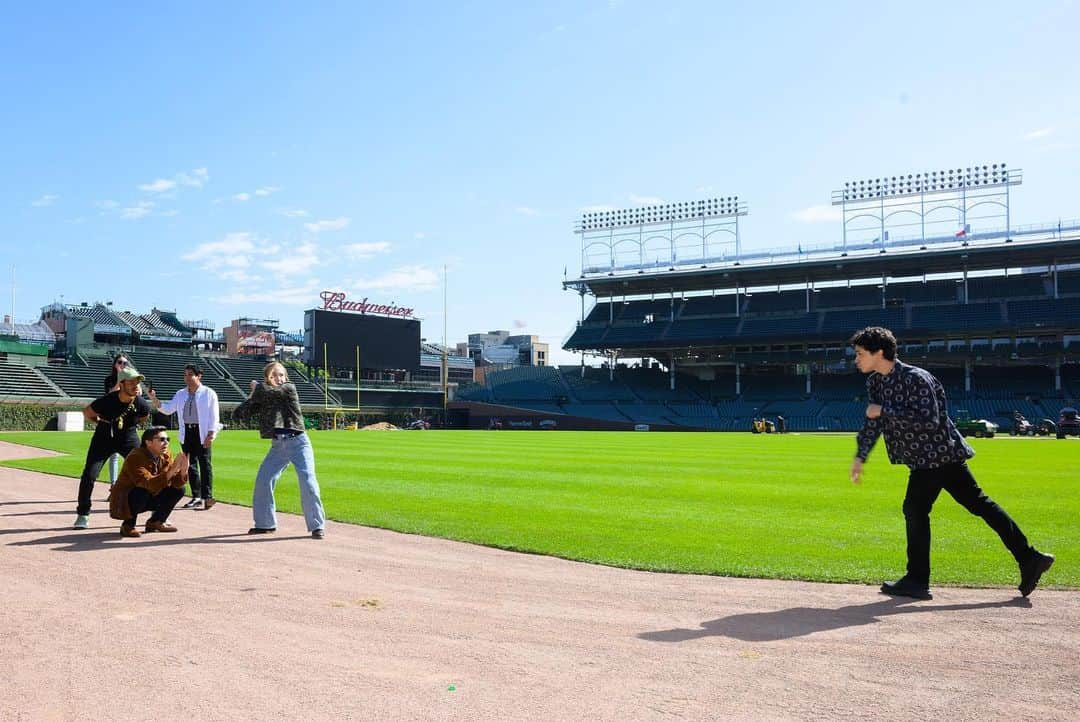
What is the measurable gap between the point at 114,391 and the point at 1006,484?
584 inches

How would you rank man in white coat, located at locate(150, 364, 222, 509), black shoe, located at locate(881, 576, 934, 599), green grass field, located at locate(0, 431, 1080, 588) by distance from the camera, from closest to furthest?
black shoe, located at locate(881, 576, 934, 599) < green grass field, located at locate(0, 431, 1080, 588) < man in white coat, located at locate(150, 364, 222, 509)

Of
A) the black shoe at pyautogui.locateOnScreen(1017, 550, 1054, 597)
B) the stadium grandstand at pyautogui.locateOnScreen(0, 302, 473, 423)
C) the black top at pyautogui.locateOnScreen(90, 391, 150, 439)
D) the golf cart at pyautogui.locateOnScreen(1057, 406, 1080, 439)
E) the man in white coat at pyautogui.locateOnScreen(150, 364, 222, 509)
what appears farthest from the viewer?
the stadium grandstand at pyautogui.locateOnScreen(0, 302, 473, 423)

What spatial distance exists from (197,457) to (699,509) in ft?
24.2

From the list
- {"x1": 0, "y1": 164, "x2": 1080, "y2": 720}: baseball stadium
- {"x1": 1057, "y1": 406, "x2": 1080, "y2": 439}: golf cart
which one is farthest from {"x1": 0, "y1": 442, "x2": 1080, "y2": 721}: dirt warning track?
{"x1": 1057, "y1": 406, "x2": 1080, "y2": 439}: golf cart

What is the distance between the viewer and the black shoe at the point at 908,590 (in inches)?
248

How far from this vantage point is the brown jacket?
9250mm

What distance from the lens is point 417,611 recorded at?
6008mm

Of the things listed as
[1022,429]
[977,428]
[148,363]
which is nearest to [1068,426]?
[977,428]

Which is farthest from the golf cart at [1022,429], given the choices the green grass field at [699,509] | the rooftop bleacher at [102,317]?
the rooftop bleacher at [102,317]

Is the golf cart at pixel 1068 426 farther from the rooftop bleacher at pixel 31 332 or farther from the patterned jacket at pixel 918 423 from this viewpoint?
the rooftop bleacher at pixel 31 332

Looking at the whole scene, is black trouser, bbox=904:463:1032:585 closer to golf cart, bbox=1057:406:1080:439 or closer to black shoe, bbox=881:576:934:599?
black shoe, bbox=881:576:934:599

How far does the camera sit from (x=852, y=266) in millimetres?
68562

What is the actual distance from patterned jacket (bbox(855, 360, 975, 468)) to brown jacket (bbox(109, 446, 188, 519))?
295 inches

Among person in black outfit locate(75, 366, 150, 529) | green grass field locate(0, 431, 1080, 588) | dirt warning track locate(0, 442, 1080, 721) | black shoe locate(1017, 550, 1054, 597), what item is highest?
person in black outfit locate(75, 366, 150, 529)
